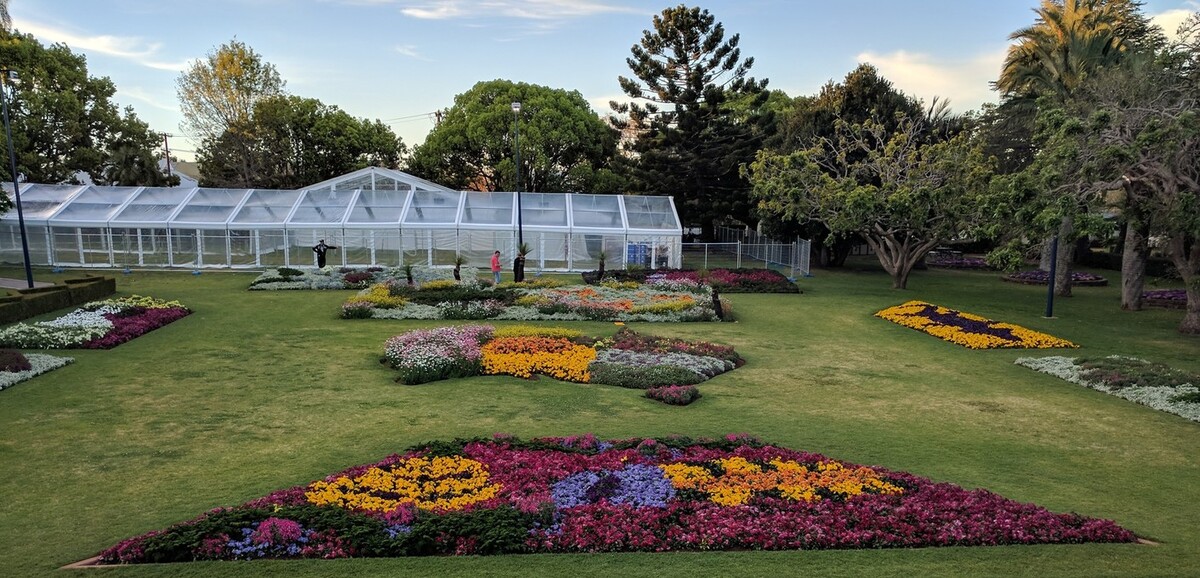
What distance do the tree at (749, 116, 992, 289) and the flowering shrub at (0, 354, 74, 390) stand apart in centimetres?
2282

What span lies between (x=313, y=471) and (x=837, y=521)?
6119mm

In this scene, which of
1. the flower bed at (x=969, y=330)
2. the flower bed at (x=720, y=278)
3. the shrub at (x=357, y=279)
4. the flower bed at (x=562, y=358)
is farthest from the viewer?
the flower bed at (x=720, y=278)

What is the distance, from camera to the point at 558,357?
13844mm

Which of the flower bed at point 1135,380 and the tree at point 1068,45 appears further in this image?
the tree at point 1068,45

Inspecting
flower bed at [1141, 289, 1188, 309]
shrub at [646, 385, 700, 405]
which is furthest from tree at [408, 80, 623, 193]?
shrub at [646, 385, 700, 405]

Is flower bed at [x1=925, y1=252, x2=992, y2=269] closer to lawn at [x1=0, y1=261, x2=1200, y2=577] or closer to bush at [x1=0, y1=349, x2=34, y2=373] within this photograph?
lawn at [x1=0, y1=261, x2=1200, y2=577]

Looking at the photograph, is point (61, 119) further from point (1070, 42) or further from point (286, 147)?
point (1070, 42)

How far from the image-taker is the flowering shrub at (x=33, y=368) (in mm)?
11961

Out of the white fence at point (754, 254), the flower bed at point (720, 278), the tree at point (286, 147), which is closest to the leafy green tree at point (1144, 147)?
the flower bed at point (720, 278)

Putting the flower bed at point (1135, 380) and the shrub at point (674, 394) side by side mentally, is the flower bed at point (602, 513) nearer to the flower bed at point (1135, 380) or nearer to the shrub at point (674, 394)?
the shrub at point (674, 394)

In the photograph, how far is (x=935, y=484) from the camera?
765 centimetres

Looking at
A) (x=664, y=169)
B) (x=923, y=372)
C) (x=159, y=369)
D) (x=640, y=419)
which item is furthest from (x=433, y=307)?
(x=664, y=169)

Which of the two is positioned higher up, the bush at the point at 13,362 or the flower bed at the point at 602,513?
the bush at the point at 13,362

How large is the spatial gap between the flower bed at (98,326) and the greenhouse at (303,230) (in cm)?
1193
